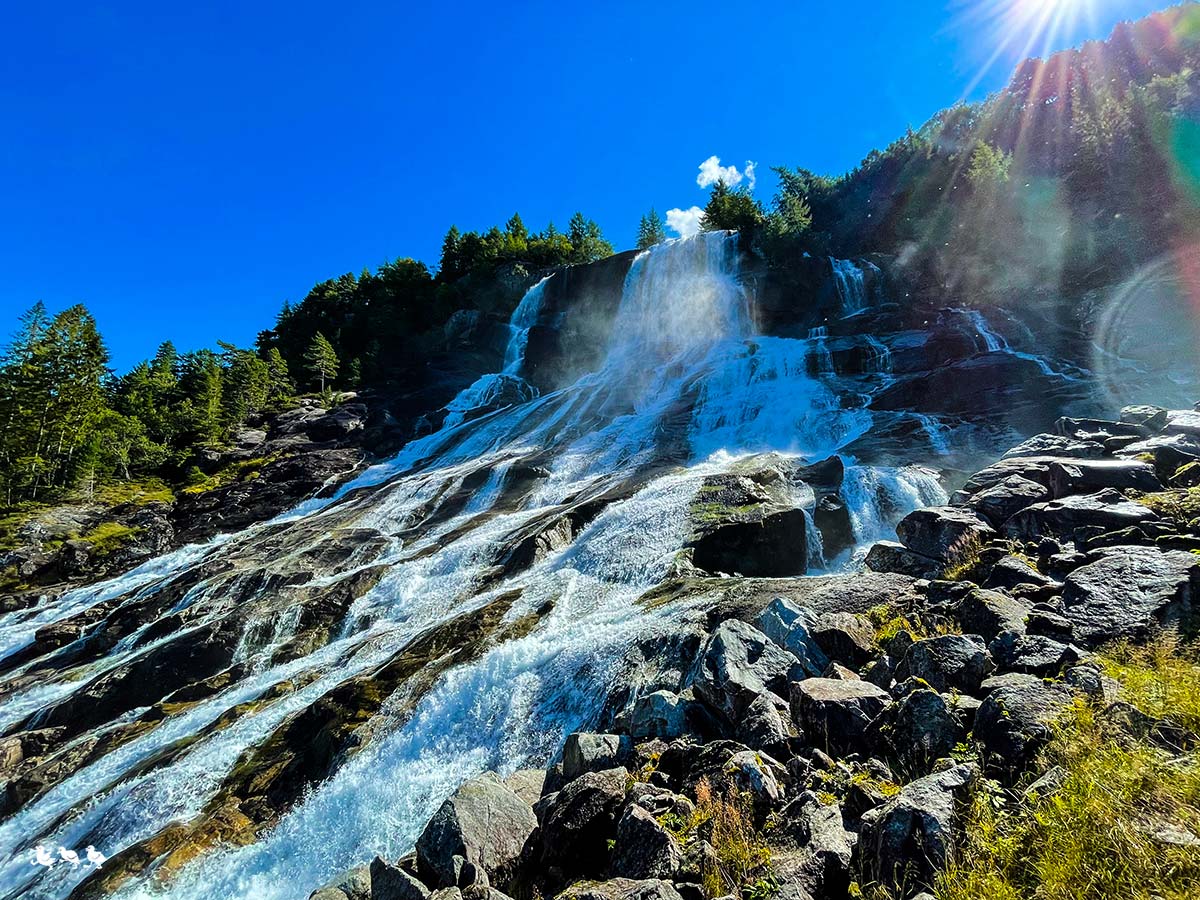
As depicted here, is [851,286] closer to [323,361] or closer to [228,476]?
[228,476]

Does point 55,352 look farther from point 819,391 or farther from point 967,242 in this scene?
point 967,242

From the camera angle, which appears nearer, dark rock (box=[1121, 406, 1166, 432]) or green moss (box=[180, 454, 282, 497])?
dark rock (box=[1121, 406, 1166, 432])

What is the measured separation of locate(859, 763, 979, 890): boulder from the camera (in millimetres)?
3775

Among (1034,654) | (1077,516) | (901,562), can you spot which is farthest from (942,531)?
(1034,654)

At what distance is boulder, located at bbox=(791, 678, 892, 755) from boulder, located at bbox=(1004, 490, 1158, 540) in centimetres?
630

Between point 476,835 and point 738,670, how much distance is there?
3.86m

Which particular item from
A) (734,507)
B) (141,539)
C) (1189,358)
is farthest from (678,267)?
(141,539)

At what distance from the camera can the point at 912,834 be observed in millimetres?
3879

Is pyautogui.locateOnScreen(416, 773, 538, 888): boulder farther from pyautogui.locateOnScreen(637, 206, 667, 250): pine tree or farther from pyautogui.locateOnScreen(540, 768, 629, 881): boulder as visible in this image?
pyautogui.locateOnScreen(637, 206, 667, 250): pine tree

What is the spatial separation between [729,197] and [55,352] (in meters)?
66.4

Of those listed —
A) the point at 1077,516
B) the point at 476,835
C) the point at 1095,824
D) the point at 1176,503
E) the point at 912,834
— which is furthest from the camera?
the point at 1077,516

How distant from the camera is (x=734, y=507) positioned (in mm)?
17422
